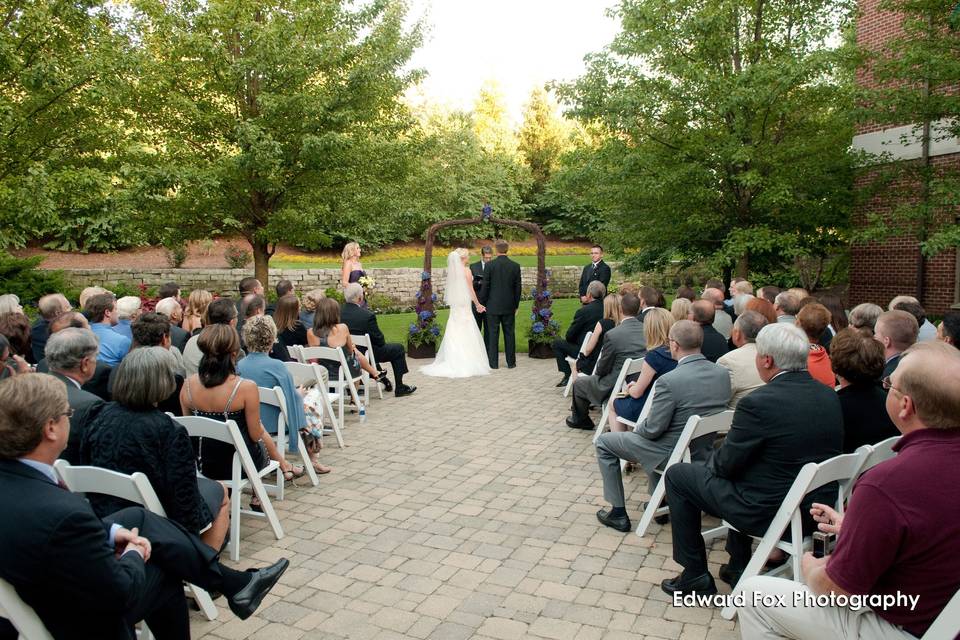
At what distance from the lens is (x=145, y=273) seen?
18875mm

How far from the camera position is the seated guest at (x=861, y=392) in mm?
3633

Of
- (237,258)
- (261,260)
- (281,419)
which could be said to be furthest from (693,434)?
(237,258)

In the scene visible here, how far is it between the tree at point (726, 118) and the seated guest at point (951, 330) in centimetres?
608

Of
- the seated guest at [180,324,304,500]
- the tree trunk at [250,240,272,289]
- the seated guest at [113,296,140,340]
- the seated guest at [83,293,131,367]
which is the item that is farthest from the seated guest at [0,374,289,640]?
the tree trunk at [250,240,272,289]

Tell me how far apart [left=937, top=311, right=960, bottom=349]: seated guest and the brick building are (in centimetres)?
811

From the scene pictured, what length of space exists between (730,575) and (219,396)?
10.9ft

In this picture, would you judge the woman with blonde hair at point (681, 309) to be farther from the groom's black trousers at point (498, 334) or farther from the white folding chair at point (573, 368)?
the groom's black trousers at point (498, 334)

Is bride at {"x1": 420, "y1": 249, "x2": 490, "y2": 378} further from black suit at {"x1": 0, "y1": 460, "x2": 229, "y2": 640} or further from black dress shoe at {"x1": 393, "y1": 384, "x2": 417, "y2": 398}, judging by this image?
black suit at {"x1": 0, "y1": 460, "x2": 229, "y2": 640}

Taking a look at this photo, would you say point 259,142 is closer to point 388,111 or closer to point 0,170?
point 388,111

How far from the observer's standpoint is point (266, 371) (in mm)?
5098

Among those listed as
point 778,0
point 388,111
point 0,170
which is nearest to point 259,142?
point 388,111

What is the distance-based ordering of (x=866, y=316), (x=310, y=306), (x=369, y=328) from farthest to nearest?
1. (x=369, y=328)
2. (x=310, y=306)
3. (x=866, y=316)

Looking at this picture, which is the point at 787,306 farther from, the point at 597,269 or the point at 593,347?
the point at 597,269

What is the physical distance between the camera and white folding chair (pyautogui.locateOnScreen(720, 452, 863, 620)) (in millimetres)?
3101
